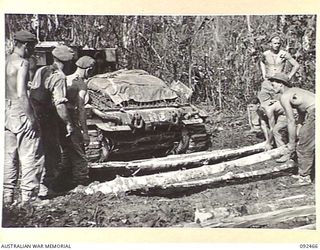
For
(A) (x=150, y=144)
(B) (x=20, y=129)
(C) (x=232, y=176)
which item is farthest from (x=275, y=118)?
(B) (x=20, y=129)

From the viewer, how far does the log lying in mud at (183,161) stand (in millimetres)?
1134

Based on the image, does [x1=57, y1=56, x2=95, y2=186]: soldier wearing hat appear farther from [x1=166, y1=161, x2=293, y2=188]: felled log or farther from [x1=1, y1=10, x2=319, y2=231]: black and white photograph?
[x1=166, y1=161, x2=293, y2=188]: felled log

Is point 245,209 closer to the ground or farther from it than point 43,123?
closer to the ground

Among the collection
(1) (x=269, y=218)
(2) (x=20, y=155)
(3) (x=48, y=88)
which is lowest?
(1) (x=269, y=218)

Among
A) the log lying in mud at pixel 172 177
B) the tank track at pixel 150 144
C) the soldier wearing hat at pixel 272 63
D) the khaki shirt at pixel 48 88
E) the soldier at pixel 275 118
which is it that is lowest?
the log lying in mud at pixel 172 177

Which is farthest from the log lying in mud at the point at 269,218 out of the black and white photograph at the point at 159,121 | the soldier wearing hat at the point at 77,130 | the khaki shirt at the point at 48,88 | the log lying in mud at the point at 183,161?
the khaki shirt at the point at 48,88

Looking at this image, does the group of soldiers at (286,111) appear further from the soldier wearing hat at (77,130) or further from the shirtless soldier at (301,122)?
the soldier wearing hat at (77,130)

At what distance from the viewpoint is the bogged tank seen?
113 centimetres

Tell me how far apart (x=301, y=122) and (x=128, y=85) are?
1.09 ft

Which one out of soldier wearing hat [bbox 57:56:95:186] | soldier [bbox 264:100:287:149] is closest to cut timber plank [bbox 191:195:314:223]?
soldier [bbox 264:100:287:149]

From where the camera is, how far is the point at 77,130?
1130mm

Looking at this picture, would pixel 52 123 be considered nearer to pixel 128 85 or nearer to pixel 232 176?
pixel 128 85
